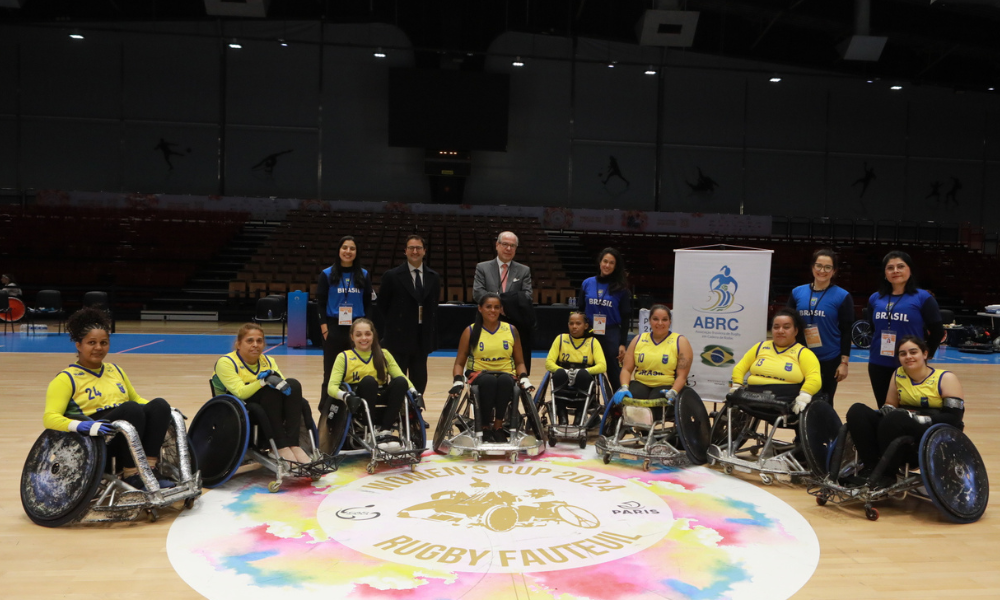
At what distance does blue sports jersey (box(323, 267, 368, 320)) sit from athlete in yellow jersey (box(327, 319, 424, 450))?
0.49 meters

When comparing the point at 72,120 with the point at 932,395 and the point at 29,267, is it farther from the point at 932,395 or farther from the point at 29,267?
the point at 932,395

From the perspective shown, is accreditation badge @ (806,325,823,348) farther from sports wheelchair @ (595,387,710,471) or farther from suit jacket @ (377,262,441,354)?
suit jacket @ (377,262,441,354)

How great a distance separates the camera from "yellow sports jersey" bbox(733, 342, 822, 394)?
11.7 ft

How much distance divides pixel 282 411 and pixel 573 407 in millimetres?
1862

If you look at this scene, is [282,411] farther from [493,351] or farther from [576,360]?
[576,360]

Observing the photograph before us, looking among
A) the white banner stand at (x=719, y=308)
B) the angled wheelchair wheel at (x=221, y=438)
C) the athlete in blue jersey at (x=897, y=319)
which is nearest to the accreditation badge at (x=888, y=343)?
the athlete in blue jersey at (x=897, y=319)

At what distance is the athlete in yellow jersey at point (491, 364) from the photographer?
12.7ft

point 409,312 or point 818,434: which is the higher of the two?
point 409,312

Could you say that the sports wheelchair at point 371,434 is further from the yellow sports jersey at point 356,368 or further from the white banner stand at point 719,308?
the white banner stand at point 719,308

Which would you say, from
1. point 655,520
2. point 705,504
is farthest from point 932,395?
point 655,520

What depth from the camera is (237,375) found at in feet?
10.9

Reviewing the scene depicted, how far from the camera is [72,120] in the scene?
593 inches

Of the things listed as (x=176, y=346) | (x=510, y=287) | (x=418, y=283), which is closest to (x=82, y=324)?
(x=418, y=283)

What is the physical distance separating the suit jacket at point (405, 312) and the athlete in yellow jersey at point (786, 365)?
2006 millimetres
